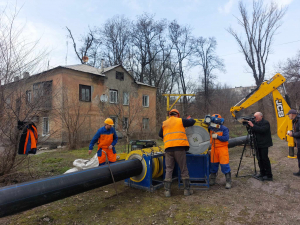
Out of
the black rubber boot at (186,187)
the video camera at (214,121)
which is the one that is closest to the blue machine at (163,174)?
the black rubber boot at (186,187)

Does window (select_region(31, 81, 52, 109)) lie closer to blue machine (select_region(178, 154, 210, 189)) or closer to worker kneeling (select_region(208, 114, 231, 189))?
blue machine (select_region(178, 154, 210, 189))

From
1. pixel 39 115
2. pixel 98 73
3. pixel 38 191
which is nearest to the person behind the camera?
pixel 38 191

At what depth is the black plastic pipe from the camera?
3.06 metres

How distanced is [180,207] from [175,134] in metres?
1.40

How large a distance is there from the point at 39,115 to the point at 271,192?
5.83 metres

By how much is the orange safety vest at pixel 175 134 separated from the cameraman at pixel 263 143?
202 cm

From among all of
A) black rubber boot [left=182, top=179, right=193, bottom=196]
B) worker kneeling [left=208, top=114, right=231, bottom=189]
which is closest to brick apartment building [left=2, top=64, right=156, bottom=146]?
worker kneeling [left=208, top=114, right=231, bottom=189]

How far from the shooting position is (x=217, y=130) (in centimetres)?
522

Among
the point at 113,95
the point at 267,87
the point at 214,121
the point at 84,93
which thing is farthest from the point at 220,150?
the point at 113,95

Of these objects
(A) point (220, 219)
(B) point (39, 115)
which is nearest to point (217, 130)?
(A) point (220, 219)

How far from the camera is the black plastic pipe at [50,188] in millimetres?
3059

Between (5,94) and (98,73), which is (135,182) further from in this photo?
(98,73)

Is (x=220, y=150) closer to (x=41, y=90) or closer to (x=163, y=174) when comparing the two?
(x=163, y=174)

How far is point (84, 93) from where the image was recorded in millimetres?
18578
